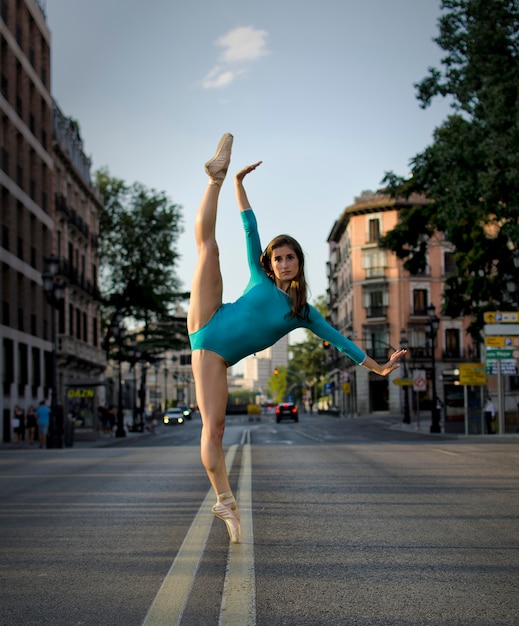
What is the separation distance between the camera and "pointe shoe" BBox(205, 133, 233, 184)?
5.74 metres

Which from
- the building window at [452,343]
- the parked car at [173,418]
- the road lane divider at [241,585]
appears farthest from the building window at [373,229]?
the road lane divider at [241,585]

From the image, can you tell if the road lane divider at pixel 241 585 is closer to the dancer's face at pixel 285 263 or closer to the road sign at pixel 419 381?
the dancer's face at pixel 285 263

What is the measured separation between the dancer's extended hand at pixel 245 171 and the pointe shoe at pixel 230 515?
2027 millimetres

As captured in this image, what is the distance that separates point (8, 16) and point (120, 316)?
46.0ft

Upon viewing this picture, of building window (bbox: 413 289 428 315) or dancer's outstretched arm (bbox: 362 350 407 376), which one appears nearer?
dancer's outstretched arm (bbox: 362 350 407 376)

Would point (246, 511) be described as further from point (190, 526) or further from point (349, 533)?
point (349, 533)

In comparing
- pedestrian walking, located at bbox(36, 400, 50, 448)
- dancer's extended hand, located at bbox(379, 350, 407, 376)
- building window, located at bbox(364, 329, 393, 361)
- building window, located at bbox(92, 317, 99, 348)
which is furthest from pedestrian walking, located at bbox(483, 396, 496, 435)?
building window, located at bbox(364, 329, 393, 361)

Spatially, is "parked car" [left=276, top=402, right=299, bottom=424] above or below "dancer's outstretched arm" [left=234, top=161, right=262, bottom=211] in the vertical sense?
below

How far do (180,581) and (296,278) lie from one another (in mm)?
1865

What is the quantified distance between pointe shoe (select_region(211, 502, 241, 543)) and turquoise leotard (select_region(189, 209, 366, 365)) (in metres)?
0.86

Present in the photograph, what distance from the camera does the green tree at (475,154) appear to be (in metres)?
26.7

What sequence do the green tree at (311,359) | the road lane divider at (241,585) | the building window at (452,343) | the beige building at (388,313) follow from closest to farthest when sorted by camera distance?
the road lane divider at (241,585) → the beige building at (388,313) → the building window at (452,343) → the green tree at (311,359)

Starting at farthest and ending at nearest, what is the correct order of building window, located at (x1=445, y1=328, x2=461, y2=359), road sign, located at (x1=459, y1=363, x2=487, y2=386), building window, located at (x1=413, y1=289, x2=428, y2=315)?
building window, located at (x1=413, y1=289, x2=428, y2=315) < building window, located at (x1=445, y1=328, x2=461, y2=359) < road sign, located at (x1=459, y1=363, x2=487, y2=386)

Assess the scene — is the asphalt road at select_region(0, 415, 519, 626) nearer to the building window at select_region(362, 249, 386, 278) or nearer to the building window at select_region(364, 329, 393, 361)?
the building window at select_region(364, 329, 393, 361)
